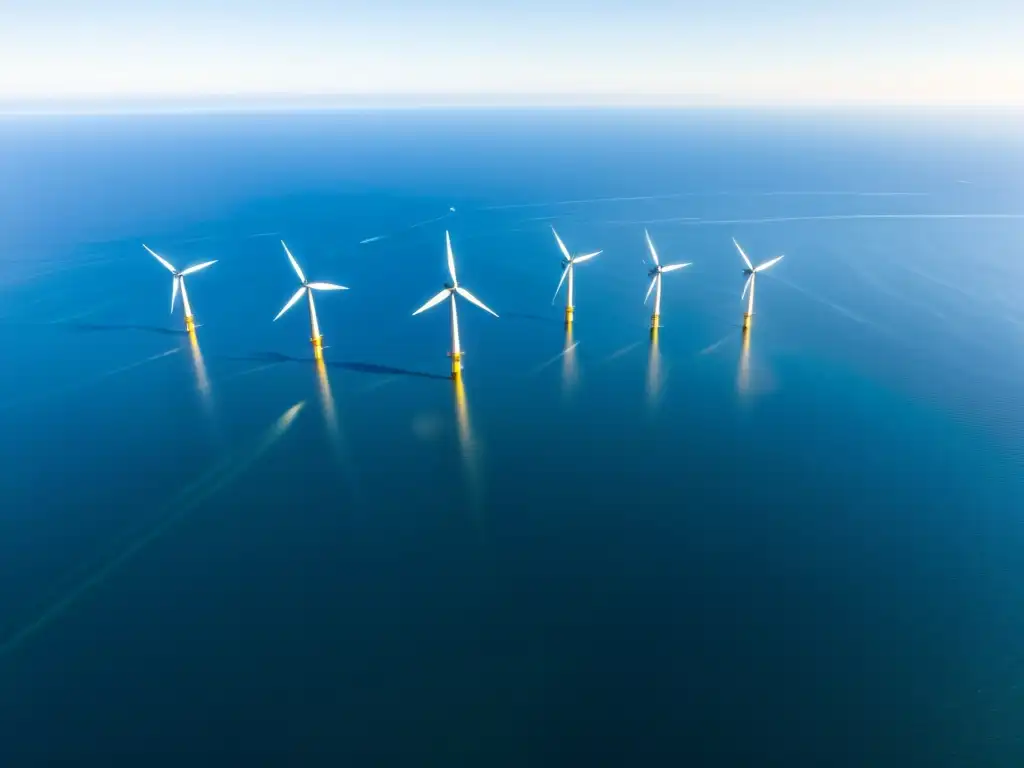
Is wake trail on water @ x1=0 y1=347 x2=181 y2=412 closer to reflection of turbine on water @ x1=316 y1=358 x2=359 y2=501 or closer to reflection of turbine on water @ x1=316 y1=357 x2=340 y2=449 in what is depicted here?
reflection of turbine on water @ x1=316 y1=357 x2=340 y2=449

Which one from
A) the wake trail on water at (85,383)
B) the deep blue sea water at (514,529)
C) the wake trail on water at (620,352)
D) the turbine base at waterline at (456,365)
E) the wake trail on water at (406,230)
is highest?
the wake trail on water at (406,230)

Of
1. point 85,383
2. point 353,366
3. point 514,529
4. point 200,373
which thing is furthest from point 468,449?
point 85,383

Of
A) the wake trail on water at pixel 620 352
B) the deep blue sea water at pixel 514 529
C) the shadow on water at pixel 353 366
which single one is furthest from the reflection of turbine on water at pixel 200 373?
the wake trail on water at pixel 620 352

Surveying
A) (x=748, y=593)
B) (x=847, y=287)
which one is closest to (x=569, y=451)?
(x=748, y=593)

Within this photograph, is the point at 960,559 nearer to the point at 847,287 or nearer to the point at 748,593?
the point at 748,593

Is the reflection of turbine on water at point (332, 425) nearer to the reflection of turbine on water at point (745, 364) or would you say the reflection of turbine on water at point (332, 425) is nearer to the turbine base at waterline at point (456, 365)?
the turbine base at waterline at point (456, 365)
